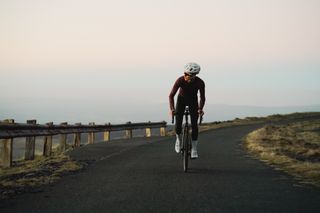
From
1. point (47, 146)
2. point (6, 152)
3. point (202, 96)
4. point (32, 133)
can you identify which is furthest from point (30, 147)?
point (202, 96)

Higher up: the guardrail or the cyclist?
the cyclist

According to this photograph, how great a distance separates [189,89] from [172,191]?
3.04 meters

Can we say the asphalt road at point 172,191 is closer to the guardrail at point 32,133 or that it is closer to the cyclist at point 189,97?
the cyclist at point 189,97

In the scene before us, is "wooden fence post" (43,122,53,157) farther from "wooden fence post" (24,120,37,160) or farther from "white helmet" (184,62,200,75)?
"white helmet" (184,62,200,75)

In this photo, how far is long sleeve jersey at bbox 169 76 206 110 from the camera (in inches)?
363

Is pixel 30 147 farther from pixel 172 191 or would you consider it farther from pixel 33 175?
pixel 172 191

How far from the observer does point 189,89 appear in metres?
9.30

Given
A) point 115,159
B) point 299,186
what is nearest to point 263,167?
point 299,186

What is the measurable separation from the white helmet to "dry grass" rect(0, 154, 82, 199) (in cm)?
332

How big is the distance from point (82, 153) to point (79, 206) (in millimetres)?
7644

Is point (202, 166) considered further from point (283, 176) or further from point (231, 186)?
point (231, 186)

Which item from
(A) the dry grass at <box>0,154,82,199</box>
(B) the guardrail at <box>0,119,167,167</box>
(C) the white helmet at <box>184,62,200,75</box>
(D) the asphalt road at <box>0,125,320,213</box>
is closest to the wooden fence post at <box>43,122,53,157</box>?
(B) the guardrail at <box>0,119,167,167</box>

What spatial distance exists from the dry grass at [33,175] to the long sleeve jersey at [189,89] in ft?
9.21

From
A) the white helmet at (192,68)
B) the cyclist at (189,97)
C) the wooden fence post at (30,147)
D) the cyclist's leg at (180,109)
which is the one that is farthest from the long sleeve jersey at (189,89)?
the wooden fence post at (30,147)
